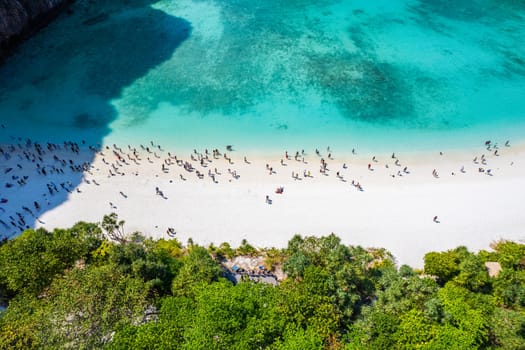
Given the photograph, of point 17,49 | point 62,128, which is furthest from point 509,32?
point 17,49

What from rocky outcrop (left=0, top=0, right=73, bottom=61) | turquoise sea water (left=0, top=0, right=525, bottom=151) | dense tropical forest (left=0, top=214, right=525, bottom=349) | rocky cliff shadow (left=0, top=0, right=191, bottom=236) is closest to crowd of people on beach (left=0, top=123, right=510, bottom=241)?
rocky cliff shadow (left=0, top=0, right=191, bottom=236)

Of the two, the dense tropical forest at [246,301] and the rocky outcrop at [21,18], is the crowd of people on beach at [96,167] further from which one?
the rocky outcrop at [21,18]

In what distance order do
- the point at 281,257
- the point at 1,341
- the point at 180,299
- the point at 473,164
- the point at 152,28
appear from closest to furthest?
the point at 1,341, the point at 180,299, the point at 281,257, the point at 473,164, the point at 152,28

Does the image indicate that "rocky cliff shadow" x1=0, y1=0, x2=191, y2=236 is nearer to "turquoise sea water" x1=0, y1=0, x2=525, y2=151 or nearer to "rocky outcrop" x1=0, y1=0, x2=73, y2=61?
"turquoise sea water" x1=0, y1=0, x2=525, y2=151

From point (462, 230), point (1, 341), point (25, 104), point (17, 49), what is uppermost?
point (17, 49)

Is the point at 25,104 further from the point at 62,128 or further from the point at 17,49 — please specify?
the point at 17,49

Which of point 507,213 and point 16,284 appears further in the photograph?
point 507,213

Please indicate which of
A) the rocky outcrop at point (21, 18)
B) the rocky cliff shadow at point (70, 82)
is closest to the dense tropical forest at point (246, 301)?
the rocky cliff shadow at point (70, 82)

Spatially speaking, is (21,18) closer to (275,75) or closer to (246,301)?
(275,75)
